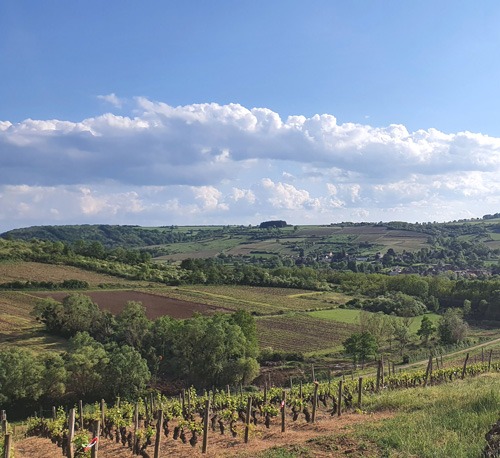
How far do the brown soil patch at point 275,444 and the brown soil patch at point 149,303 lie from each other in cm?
5191

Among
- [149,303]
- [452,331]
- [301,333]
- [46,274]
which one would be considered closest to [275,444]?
[301,333]

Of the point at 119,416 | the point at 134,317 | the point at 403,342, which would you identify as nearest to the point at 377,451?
the point at 119,416

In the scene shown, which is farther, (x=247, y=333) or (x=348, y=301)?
(x=348, y=301)

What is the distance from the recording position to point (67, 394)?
39.4 m

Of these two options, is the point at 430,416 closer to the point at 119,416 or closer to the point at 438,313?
the point at 119,416

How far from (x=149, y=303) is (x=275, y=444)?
228 feet

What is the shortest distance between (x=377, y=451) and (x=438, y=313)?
98544 millimetres

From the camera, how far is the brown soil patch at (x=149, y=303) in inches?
2987

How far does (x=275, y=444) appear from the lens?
15.7 meters

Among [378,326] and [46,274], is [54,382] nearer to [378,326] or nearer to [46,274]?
[378,326]

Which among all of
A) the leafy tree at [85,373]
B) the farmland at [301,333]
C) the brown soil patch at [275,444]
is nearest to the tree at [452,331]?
the farmland at [301,333]

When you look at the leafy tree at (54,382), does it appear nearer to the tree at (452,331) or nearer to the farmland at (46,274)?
the farmland at (46,274)

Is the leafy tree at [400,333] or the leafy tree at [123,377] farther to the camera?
the leafy tree at [400,333]

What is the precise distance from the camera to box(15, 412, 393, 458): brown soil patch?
13.4m
